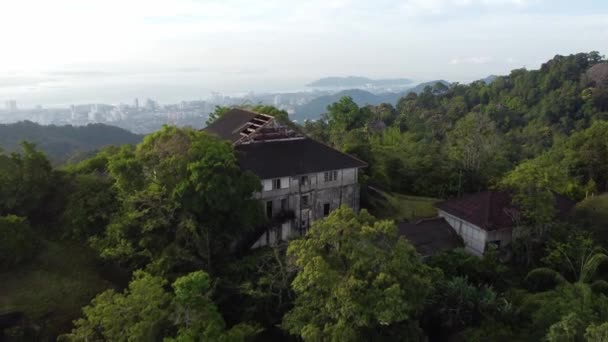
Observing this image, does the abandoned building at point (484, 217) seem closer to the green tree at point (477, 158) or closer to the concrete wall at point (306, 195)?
the concrete wall at point (306, 195)

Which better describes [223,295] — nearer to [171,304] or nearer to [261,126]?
[171,304]

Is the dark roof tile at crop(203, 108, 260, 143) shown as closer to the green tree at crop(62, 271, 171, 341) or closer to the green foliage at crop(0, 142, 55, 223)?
the green foliage at crop(0, 142, 55, 223)

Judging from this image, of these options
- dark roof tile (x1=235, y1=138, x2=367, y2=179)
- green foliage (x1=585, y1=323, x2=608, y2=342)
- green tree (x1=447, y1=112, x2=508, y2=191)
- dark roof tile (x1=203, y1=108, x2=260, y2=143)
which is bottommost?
green foliage (x1=585, y1=323, x2=608, y2=342)

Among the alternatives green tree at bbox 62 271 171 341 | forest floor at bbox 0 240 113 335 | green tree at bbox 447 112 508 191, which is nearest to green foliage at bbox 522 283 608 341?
green tree at bbox 62 271 171 341

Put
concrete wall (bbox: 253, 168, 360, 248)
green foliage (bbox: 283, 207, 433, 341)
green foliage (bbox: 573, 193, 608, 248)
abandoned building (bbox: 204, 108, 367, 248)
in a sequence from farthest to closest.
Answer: green foliage (bbox: 573, 193, 608, 248) → abandoned building (bbox: 204, 108, 367, 248) → concrete wall (bbox: 253, 168, 360, 248) → green foliage (bbox: 283, 207, 433, 341)

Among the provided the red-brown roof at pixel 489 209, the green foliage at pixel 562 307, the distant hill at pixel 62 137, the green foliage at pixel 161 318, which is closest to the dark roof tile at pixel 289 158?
the red-brown roof at pixel 489 209

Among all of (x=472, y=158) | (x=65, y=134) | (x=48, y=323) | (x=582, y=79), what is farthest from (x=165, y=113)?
(x=48, y=323)

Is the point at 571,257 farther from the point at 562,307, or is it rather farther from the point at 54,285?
the point at 54,285
